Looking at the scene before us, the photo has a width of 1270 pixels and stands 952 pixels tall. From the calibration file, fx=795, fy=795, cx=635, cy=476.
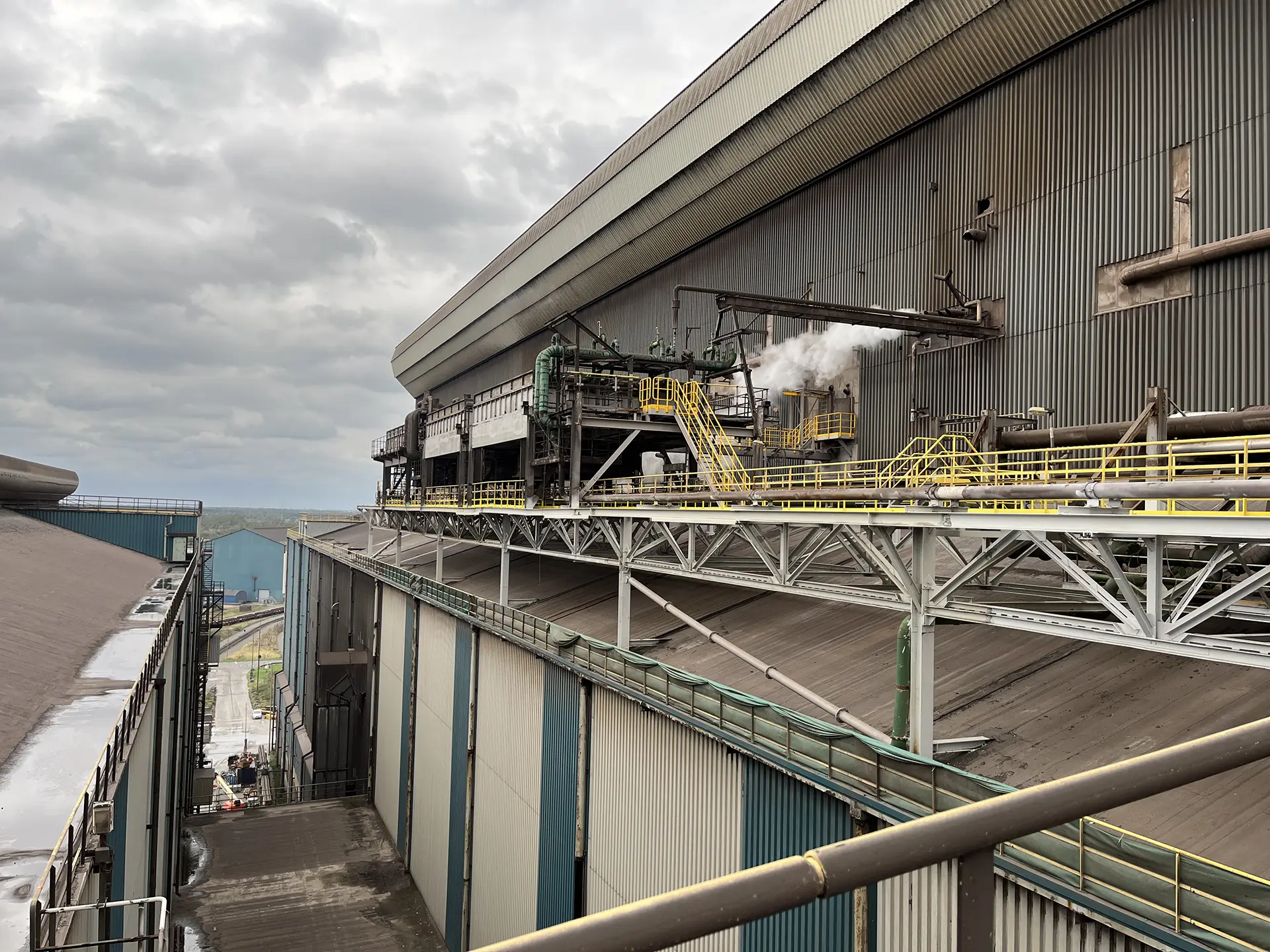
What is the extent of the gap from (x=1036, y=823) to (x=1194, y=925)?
24.3 ft

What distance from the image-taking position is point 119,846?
12.3 meters

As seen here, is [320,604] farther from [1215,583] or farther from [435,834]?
[1215,583]

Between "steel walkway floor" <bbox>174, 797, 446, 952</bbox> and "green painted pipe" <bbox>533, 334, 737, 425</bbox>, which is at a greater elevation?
"green painted pipe" <bbox>533, 334, 737, 425</bbox>

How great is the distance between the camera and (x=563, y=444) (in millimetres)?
25141

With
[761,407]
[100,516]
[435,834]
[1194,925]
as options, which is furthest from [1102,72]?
[100,516]

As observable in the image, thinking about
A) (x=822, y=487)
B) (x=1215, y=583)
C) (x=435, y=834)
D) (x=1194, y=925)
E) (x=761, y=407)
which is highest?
(x=761, y=407)

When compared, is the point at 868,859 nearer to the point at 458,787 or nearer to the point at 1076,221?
the point at 1076,221

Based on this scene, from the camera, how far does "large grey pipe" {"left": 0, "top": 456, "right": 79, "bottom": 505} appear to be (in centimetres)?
4247

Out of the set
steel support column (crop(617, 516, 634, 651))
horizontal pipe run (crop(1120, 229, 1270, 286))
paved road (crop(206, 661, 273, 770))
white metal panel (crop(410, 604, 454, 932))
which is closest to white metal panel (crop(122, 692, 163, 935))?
steel support column (crop(617, 516, 634, 651))

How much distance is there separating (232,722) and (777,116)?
228 ft

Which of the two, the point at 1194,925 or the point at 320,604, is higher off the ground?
the point at 1194,925

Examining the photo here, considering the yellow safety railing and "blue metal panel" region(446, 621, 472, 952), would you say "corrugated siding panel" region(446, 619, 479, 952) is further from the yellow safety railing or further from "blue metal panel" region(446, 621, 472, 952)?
the yellow safety railing

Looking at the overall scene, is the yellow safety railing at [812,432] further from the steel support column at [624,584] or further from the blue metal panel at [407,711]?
the blue metal panel at [407,711]

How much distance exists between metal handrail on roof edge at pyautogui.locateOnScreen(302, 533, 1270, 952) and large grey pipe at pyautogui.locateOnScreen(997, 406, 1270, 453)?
7.29 m
